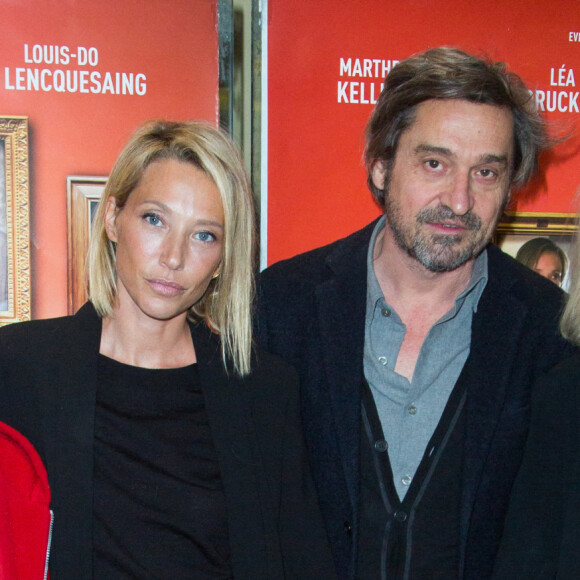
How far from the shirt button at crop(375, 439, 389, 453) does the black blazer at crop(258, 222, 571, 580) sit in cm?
6

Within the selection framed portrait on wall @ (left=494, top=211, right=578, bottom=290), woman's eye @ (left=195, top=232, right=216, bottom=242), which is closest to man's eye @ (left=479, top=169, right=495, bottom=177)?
framed portrait on wall @ (left=494, top=211, right=578, bottom=290)

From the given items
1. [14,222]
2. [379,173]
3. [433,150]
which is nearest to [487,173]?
[433,150]

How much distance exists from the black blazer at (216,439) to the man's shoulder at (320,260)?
0.26 meters

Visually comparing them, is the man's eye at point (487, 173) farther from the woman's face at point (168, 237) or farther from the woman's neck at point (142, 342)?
the woman's neck at point (142, 342)

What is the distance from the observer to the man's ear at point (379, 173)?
2.00 metres

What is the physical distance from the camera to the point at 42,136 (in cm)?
193

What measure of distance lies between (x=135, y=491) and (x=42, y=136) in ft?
3.18

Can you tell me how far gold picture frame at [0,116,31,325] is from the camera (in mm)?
1917

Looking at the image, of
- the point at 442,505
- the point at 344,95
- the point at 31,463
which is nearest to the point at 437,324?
the point at 442,505

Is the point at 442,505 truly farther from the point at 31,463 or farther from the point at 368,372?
the point at 31,463

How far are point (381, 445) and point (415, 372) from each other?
20 centimetres

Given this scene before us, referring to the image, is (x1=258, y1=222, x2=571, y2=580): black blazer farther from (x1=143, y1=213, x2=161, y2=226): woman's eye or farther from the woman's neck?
(x1=143, y1=213, x2=161, y2=226): woman's eye

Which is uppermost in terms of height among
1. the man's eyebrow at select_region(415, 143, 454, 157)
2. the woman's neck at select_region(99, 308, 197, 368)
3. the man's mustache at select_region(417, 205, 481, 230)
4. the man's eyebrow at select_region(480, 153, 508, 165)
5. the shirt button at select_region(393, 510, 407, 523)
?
the man's eyebrow at select_region(415, 143, 454, 157)

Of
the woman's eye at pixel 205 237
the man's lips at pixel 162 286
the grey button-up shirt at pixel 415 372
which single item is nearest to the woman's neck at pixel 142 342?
the man's lips at pixel 162 286
